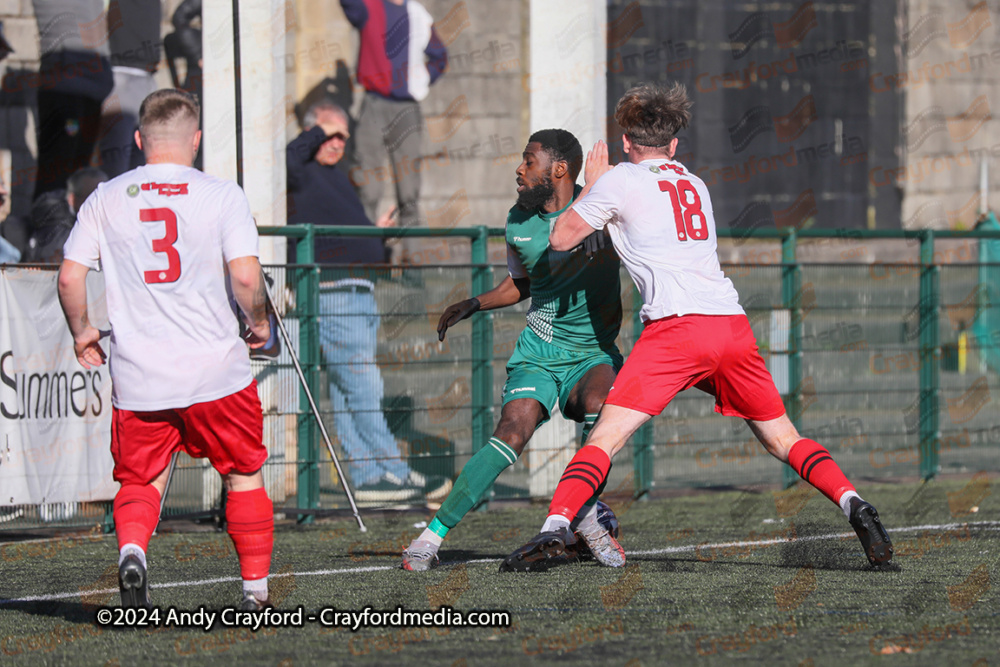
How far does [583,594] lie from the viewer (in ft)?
19.7

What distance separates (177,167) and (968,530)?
497 cm

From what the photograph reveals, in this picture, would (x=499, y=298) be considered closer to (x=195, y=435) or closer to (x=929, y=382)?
(x=195, y=435)

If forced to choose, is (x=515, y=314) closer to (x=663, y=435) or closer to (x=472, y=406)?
(x=472, y=406)

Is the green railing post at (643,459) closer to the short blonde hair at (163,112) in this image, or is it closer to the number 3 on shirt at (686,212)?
the number 3 on shirt at (686,212)

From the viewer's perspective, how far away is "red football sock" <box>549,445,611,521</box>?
19.6ft

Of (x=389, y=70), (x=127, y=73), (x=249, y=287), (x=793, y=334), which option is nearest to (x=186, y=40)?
(x=127, y=73)

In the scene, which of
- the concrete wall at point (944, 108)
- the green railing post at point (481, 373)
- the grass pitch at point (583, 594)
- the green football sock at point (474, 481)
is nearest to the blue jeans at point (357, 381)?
the grass pitch at point (583, 594)

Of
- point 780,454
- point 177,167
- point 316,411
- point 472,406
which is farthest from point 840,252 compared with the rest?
point 177,167

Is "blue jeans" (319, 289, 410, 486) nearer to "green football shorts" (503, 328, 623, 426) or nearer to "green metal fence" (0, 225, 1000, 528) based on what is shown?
"green metal fence" (0, 225, 1000, 528)

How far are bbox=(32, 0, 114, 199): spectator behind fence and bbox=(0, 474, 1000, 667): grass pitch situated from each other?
551 centimetres

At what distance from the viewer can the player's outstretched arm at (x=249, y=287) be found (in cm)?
521

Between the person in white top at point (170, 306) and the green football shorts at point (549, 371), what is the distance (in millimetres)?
Answer: 1919

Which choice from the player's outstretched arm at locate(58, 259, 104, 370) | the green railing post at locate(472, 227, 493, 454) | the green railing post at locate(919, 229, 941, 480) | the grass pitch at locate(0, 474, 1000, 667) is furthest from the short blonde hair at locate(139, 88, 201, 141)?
the green railing post at locate(919, 229, 941, 480)

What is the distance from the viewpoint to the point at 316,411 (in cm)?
898
